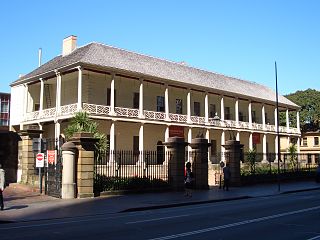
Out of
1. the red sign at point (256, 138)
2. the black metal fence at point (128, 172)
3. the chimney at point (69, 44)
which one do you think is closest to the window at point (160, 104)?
the chimney at point (69, 44)

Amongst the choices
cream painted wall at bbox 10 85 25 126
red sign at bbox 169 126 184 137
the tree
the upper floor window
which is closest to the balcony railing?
red sign at bbox 169 126 184 137

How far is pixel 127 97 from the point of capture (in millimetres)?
42312

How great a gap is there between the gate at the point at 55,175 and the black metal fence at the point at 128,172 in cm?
182

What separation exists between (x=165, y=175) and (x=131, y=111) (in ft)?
52.3

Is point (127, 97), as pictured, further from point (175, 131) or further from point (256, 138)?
point (256, 138)

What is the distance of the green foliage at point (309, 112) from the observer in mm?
75688

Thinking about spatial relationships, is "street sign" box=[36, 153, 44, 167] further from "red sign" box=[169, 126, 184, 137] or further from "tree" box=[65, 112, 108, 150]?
"red sign" box=[169, 126, 184, 137]

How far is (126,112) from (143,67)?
562 cm

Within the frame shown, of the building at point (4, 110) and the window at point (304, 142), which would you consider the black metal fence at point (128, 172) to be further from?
the window at point (304, 142)

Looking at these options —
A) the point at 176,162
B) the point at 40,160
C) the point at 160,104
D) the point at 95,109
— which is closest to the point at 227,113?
the point at 160,104

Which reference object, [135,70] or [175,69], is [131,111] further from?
[175,69]

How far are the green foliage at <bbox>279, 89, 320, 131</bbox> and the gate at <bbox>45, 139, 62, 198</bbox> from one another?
62.1 m

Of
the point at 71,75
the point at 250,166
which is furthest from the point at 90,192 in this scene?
the point at 71,75

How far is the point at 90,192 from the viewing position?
18.7m
